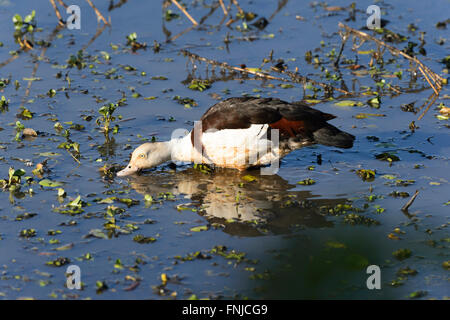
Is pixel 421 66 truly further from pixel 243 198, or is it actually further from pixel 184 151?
pixel 243 198

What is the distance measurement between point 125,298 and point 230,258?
1.01 meters

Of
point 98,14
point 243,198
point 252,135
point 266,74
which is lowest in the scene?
point 243,198

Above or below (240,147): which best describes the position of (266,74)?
above

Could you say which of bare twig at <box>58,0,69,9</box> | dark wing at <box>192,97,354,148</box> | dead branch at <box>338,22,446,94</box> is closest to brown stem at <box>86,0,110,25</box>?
bare twig at <box>58,0,69,9</box>

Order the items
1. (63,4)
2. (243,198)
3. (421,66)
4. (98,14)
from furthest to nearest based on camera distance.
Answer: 1. (63,4)
2. (98,14)
3. (421,66)
4. (243,198)

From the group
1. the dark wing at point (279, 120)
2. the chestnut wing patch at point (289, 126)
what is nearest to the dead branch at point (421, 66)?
the dark wing at point (279, 120)

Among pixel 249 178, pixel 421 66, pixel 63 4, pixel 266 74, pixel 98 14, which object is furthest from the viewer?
pixel 63 4

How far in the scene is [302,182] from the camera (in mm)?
7598

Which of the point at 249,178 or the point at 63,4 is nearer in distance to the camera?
the point at 249,178

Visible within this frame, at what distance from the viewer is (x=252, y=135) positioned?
7.58 metres

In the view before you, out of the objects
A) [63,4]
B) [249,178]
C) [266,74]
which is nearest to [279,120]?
[249,178]

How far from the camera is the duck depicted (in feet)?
24.8

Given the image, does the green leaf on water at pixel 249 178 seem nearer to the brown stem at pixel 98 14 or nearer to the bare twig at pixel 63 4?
the brown stem at pixel 98 14

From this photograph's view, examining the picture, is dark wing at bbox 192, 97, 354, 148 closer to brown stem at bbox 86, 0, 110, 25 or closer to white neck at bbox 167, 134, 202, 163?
white neck at bbox 167, 134, 202, 163
